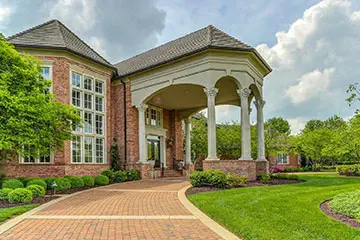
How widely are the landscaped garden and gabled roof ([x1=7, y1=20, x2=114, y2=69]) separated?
255 inches

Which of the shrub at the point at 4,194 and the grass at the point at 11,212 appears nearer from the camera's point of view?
the grass at the point at 11,212

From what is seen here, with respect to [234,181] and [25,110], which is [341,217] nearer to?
[234,181]

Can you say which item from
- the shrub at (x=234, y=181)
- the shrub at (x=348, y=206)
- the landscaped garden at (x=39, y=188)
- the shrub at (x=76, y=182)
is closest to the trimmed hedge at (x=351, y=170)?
the shrub at (x=234, y=181)

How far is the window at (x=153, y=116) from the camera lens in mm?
21359

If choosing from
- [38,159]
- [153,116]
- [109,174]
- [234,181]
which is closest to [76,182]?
[38,159]

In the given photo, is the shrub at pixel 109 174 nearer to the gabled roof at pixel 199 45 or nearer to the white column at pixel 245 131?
the gabled roof at pixel 199 45

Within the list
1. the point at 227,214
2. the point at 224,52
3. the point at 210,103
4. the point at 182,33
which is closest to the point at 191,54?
the point at 224,52

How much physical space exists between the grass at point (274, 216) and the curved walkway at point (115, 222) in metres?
0.37

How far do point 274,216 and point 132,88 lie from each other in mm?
13600

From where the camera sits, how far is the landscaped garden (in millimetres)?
8984

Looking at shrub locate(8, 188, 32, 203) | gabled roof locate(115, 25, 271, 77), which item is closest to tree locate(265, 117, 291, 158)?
gabled roof locate(115, 25, 271, 77)

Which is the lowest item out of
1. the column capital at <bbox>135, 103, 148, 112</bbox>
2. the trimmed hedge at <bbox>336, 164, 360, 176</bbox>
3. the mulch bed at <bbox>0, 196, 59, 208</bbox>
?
the trimmed hedge at <bbox>336, 164, 360, 176</bbox>

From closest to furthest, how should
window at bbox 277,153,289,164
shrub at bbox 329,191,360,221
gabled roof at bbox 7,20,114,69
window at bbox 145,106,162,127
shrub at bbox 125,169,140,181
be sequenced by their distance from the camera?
shrub at bbox 329,191,360,221 < gabled roof at bbox 7,20,114,69 < shrub at bbox 125,169,140,181 < window at bbox 145,106,162,127 < window at bbox 277,153,289,164

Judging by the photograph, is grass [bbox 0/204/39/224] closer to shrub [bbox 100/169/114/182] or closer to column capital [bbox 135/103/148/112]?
shrub [bbox 100/169/114/182]
